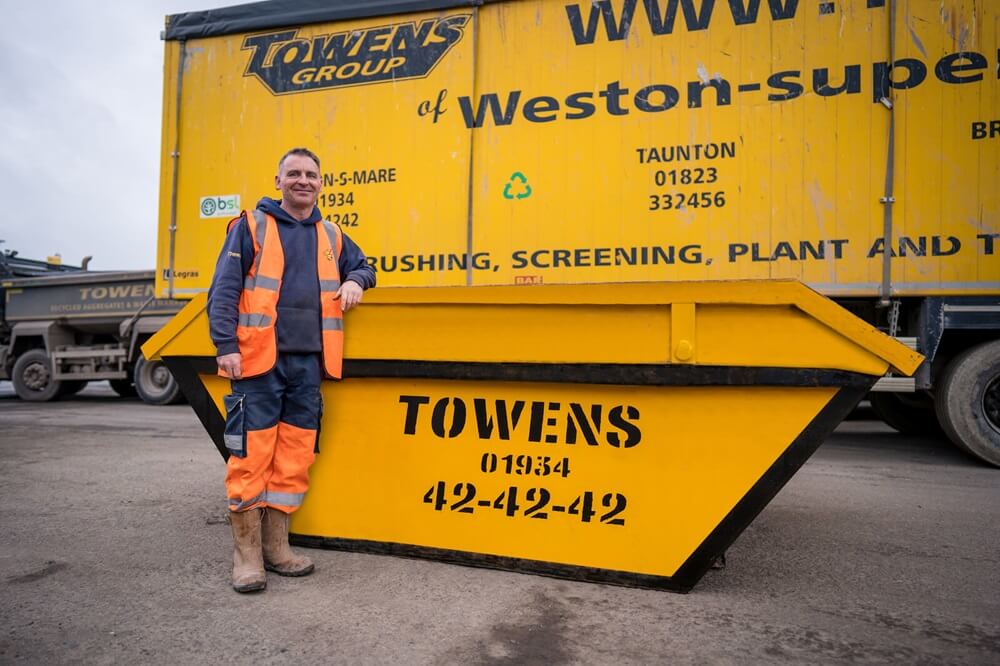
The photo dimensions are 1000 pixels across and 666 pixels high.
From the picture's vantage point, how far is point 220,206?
5.85 m

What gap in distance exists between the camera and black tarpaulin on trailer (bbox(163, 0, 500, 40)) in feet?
17.2

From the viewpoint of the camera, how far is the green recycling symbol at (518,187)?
5.00 metres

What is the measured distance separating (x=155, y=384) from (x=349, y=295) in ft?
27.8

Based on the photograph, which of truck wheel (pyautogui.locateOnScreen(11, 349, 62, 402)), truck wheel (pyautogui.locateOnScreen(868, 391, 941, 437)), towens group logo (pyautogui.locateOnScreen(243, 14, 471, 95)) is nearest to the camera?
towens group logo (pyautogui.locateOnScreen(243, 14, 471, 95))

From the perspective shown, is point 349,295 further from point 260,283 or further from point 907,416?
point 907,416

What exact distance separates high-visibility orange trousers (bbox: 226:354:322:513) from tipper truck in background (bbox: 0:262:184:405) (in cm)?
778

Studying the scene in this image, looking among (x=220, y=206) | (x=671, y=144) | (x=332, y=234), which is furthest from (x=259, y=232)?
(x=220, y=206)

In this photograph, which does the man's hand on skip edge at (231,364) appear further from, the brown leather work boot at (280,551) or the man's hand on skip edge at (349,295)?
the brown leather work boot at (280,551)

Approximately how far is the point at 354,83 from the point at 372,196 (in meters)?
1.05

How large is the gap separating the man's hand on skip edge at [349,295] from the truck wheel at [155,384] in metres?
8.04

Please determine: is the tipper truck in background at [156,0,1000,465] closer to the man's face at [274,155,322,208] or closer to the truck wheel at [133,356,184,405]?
the man's face at [274,155,322,208]

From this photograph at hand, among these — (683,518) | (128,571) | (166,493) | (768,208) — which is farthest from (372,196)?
(683,518)

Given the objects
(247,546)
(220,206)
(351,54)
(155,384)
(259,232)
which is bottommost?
(247,546)

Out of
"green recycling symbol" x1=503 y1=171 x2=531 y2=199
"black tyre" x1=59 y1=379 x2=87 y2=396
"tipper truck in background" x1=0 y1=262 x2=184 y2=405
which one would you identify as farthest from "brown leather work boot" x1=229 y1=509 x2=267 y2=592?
"black tyre" x1=59 y1=379 x2=87 y2=396
